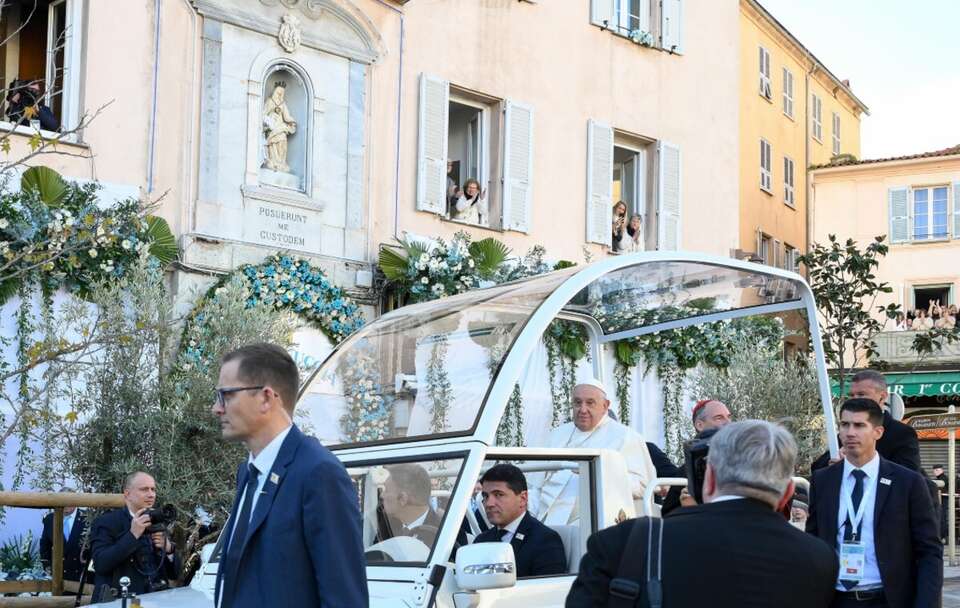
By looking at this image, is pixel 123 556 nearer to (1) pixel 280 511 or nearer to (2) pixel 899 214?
(1) pixel 280 511

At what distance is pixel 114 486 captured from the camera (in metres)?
12.2

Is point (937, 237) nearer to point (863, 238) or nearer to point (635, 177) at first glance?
point (863, 238)

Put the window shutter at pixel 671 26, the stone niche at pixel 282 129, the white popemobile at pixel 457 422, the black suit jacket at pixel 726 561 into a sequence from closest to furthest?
the black suit jacket at pixel 726 561
the white popemobile at pixel 457 422
the stone niche at pixel 282 129
the window shutter at pixel 671 26

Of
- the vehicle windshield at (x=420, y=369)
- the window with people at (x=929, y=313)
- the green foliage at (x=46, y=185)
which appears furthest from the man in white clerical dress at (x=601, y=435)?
the window with people at (x=929, y=313)

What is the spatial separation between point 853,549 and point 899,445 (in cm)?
109

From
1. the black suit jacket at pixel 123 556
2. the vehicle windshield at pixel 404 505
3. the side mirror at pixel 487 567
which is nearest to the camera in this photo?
the side mirror at pixel 487 567

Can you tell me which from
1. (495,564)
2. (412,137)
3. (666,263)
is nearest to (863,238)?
(412,137)

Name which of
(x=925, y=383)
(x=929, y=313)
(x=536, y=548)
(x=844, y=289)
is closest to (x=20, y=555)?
(x=536, y=548)

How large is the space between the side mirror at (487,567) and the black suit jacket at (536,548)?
0.87 meters

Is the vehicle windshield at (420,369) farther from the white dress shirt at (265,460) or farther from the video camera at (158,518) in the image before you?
the white dress shirt at (265,460)

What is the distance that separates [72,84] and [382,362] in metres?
9.46

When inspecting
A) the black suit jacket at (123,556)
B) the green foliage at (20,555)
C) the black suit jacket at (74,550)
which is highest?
the black suit jacket at (123,556)

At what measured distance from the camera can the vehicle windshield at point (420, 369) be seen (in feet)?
20.6

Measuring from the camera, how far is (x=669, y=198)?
2219 centimetres
